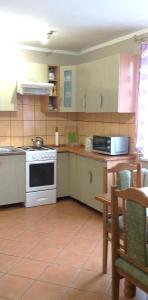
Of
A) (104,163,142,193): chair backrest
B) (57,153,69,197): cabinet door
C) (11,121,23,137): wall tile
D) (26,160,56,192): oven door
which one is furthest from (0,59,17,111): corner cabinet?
(104,163,142,193): chair backrest

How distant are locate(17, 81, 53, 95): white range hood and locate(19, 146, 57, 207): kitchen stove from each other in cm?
81

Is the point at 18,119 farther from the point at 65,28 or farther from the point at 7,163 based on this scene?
the point at 65,28

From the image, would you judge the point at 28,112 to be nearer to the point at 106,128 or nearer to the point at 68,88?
the point at 68,88

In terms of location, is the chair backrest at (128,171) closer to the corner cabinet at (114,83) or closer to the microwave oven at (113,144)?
the microwave oven at (113,144)

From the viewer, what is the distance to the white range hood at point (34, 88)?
4.18 meters

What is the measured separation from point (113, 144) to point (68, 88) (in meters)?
1.38

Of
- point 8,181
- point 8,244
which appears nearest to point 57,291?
point 8,244

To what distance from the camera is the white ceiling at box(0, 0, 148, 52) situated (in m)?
2.86

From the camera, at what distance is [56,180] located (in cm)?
445

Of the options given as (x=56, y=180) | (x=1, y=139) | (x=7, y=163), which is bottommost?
(x=56, y=180)

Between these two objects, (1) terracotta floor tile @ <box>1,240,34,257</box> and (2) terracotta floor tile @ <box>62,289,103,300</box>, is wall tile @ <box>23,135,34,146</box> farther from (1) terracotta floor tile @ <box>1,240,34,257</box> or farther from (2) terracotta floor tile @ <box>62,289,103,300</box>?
(2) terracotta floor tile @ <box>62,289,103,300</box>

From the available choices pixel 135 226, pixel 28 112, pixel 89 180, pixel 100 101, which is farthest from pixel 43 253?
pixel 28 112

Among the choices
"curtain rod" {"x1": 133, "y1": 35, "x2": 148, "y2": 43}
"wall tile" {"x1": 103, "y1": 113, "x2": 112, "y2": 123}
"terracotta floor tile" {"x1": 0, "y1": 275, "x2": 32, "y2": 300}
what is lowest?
"terracotta floor tile" {"x1": 0, "y1": 275, "x2": 32, "y2": 300}

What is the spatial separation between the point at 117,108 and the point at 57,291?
7.26ft
